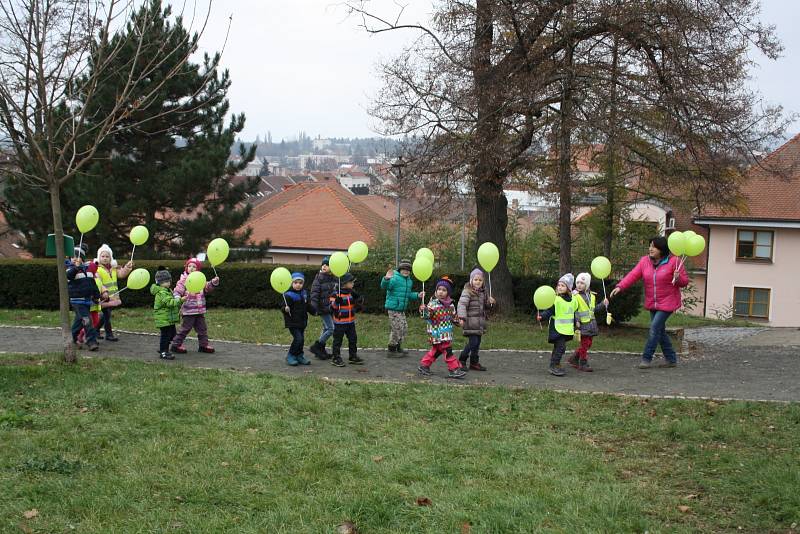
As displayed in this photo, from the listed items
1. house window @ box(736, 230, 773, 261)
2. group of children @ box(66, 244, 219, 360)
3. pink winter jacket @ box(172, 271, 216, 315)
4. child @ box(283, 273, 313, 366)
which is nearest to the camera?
child @ box(283, 273, 313, 366)

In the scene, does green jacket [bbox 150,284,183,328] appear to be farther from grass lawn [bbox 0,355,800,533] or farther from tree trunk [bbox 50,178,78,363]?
grass lawn [bbox 0,355,800,533]

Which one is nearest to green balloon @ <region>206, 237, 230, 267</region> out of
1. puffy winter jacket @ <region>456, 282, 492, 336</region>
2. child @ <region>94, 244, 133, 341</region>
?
child @ <region>94, 244, 133, 341</region>

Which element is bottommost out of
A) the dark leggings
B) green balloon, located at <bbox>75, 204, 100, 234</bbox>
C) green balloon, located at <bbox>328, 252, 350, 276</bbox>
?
the dark leggings

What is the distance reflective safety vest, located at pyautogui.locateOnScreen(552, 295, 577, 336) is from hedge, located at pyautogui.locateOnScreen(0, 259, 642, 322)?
700cm

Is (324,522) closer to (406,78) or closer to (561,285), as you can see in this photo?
(561,285)

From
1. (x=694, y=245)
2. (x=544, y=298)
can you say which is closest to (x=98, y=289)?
(x=544, y=298)

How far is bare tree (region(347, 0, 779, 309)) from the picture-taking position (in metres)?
14.4

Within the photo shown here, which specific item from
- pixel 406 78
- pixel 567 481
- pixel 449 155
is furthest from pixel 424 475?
pixel 406 78

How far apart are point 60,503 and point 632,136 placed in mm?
12474

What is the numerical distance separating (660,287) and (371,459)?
256 inches

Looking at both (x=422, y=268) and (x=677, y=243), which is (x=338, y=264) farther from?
(x=677, y=243)

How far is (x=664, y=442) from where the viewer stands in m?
7.25

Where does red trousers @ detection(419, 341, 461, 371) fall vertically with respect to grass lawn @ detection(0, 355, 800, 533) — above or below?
above

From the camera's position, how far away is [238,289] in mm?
18844
